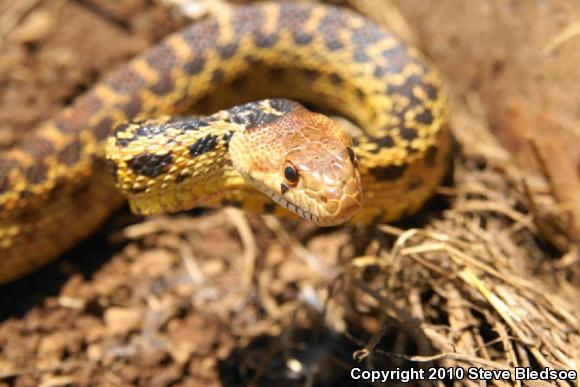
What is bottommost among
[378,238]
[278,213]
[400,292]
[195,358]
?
[195,358]

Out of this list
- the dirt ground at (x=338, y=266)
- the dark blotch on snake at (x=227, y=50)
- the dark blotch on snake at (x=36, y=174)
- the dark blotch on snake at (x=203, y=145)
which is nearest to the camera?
the dark blotch on snake at (x=203, y=145)

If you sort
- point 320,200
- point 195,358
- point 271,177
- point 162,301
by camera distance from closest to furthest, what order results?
1. point 320,200
2. point 271,177
3. point 195,358
4. point 162,301

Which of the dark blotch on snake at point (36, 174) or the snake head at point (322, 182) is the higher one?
the snake head at point (322, 182)

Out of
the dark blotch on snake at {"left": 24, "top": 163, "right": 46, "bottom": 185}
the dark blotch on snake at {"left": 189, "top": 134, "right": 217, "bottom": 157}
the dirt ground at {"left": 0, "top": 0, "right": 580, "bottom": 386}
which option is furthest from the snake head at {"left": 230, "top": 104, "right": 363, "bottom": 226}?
the dark blotch on snake at {"left": 24, "top": 163, "right": 46, "bottom": 185}

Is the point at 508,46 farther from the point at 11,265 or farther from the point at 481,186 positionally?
the point at 11,265

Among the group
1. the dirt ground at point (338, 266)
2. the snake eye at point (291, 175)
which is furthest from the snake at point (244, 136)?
the dirt ground at point (338, 266)

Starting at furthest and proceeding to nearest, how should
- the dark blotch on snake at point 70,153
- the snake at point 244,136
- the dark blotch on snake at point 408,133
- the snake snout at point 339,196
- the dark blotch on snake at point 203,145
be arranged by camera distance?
1. the dark blotch on snake at point 70,153
2. the dark blotch on snake at point 408,133
3. the dark blotch on snake at point 203,145
4. the snake at point 244,136
5. the snake snout at point 339,196

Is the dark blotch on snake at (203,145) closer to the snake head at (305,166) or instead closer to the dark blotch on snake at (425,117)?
the snake head at (305,166)

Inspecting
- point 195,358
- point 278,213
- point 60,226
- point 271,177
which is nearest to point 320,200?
point 271,177
